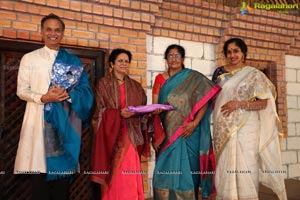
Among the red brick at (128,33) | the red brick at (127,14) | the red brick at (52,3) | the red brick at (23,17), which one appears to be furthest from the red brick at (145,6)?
the red brick at (23,17)

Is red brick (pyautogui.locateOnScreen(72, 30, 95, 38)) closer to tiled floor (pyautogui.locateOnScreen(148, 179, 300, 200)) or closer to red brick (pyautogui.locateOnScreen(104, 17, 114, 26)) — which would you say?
red brick (pyautogui.locateOnScreen(104, 17, 114, 26))

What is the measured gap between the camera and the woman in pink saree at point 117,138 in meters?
2.69

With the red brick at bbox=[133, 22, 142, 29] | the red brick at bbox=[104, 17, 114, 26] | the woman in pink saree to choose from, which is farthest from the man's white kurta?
the red brick at bbox=[133, 22, 142, 29]

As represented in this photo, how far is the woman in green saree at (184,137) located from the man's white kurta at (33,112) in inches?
40.1

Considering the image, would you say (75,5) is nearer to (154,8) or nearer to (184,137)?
(154,8)

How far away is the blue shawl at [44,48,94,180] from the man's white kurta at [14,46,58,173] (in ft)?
0.15

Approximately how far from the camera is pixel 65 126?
A: 2418mm

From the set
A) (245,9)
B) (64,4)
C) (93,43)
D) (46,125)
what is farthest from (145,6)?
(46,125)

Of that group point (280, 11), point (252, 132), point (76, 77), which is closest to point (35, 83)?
point (76, 77)

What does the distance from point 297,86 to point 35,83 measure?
433 centimetres

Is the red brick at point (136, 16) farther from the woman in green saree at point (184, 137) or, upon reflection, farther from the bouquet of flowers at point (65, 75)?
the bouquet of flowers at point (65, 75)

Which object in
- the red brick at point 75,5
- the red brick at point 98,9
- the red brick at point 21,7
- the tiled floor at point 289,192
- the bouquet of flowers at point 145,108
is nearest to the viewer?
the bouquet of flowers at point 145,108

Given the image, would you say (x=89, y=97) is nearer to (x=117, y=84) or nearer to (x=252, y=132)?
(x=117, y=84)

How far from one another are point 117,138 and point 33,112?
0.71 m
